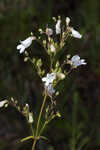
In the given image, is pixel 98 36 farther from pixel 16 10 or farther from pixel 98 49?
pixel 16 10

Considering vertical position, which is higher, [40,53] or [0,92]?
[40,53]

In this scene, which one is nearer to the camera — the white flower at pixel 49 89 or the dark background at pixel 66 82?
the white flower at pixel 49 89

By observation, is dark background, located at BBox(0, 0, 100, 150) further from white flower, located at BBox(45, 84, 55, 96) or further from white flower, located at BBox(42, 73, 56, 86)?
white flower, located at BBox(42, 73, 56, 86)

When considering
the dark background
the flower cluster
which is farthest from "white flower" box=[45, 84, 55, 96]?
the dark background

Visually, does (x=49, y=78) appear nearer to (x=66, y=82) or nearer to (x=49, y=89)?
(x=49, y=89)

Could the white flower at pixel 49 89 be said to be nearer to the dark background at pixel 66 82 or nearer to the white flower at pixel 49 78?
the white flower at pixel 49 78

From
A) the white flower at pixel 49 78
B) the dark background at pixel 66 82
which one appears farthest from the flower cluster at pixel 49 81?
the dark background at pixel 66 82

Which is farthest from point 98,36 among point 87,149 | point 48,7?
point 87,149

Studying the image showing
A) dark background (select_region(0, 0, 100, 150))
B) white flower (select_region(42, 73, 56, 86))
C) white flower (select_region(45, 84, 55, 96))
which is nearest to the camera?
white flower (select_region(42, 73, 56, 86))
